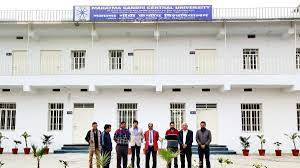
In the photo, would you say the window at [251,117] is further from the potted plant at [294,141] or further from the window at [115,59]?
the window at [115,59]

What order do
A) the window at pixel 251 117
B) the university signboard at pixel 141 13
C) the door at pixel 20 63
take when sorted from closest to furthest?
the university signboard at pixel 141 13 < the window at pixel 251 117 < the door at pixel 20 63

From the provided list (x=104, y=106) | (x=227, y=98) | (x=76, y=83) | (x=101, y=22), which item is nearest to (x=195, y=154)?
(x=227, y=98)

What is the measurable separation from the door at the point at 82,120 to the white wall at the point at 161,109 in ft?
0.97

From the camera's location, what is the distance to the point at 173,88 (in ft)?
66.2

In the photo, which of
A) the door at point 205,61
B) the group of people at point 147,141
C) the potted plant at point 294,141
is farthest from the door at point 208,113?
the group of people at point 147,141

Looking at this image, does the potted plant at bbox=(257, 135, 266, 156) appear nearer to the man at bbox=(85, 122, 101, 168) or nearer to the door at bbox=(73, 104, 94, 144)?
the door at bbox=(73, 104, 94, 144)

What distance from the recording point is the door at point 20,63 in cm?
2072

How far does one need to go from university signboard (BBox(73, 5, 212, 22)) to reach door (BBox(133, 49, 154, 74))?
6.41ft

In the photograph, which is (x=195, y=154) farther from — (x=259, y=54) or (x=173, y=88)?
(x=259, y=54)

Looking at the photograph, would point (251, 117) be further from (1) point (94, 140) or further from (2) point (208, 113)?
(1) point (94, 140)

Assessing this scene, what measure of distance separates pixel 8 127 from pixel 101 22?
7479 mm

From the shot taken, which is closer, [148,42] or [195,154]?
[195,154]

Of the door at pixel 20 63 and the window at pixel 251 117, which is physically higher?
the door at pixel 20 63

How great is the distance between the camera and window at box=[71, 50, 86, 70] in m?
20.9
